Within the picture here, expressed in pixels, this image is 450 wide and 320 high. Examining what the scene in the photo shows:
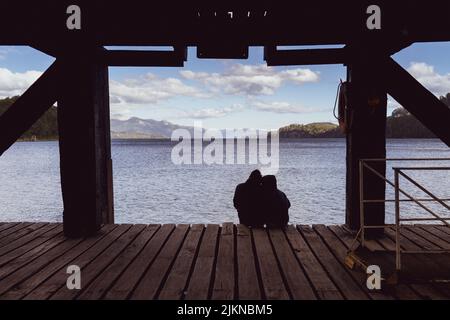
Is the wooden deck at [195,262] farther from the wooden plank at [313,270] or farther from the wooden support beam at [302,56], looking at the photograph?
the wooden support beam at [302,56]

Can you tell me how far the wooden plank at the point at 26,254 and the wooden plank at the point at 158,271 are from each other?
1697 mm

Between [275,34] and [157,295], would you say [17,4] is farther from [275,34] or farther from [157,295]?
[157,295]

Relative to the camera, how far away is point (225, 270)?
4.57 m

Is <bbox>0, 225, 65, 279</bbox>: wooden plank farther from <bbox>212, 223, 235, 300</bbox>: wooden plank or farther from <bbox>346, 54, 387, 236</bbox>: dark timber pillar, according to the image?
<bbox>346, 54, 387, 236</bbox>: dark timber pillar

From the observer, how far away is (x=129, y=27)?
5469 millimetres

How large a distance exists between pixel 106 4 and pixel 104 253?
11.0 feet

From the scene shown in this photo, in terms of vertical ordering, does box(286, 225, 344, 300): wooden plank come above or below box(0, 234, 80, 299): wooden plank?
below

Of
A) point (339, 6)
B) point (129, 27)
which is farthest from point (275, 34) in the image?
point (129, 27)

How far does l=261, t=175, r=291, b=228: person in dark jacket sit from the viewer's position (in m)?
6.75

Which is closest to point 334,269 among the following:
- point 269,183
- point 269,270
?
point 269,270

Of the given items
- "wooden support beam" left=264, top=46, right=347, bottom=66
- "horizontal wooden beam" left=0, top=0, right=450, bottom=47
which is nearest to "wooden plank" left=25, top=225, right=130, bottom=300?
"horizontal wooden beam" left=0, top=0, right=450, bottom=47

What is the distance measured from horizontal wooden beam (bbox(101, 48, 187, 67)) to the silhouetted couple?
2.46 metres

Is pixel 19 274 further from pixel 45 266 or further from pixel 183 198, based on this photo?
pixel 183 198

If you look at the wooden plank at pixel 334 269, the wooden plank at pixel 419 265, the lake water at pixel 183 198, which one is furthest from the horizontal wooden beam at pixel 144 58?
the lake water at pixel 183 198
